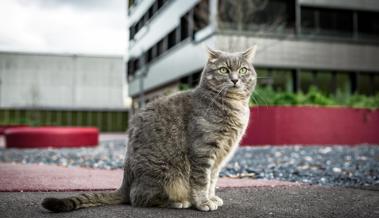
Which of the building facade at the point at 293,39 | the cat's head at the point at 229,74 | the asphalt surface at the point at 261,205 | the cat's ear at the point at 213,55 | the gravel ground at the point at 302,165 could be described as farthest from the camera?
the building facade at the point at 293,39

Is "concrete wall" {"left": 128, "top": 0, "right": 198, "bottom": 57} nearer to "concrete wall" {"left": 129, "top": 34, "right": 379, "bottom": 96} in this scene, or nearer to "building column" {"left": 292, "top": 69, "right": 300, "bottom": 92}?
"concrete wall" {"left": 129, "top": 34, "right": 379, "bottom": 96}

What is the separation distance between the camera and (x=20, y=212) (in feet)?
11.5

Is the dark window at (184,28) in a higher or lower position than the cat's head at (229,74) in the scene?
higher

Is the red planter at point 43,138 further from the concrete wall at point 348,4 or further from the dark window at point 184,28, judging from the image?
the concrete wall at point 348,4

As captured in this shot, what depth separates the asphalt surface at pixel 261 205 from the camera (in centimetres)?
352

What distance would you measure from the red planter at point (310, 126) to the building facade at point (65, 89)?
28116 mm

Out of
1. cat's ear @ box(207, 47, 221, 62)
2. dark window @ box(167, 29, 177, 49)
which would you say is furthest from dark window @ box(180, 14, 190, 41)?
cat's ear @ box(207, 47, 221, 62)

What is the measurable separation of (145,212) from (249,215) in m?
0.83

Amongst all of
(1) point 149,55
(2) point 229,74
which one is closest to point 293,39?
(1) point 149,55

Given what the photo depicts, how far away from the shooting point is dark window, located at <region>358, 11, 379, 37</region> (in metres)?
21.9

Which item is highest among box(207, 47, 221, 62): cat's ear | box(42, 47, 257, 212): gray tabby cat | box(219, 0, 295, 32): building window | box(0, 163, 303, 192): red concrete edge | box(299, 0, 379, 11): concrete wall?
box(299, 0, 379, 11): concrete wall

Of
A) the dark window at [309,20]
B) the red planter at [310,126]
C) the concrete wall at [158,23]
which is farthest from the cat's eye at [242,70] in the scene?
the concrete wall at [158,23]

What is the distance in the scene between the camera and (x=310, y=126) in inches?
480

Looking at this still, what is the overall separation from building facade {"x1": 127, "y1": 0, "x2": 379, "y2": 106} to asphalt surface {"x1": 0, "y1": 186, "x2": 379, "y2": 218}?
41.1 ft
